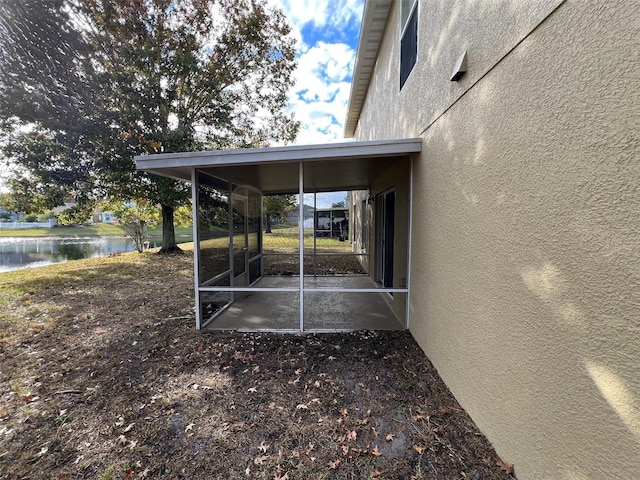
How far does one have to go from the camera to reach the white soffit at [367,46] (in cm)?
571

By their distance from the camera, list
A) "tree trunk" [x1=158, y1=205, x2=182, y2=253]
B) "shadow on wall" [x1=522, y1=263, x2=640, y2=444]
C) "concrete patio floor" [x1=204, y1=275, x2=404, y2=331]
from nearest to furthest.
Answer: "shadow on wall" [x1=522, y1=263, x2=640, y2=444]
"concrete patio floor" [x1=204, y1=275, x2=404, y2=331]
"tree trunk" [x1=158, y1=205, x2=182, y2=253]

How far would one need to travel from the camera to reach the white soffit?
571cm

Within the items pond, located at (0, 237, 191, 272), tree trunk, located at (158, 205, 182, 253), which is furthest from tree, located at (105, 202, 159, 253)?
tree trunk, located at (158, 205, 182, 253)

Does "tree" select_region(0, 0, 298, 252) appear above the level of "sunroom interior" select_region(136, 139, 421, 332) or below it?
above

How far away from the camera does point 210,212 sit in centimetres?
517

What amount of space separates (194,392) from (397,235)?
153 inches

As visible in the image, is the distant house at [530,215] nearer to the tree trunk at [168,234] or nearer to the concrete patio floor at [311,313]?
the concrete patio floor at [311,313]

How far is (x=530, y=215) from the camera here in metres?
1.79

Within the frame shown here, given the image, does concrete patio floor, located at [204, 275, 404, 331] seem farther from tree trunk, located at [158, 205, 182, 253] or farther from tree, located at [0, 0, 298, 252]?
tree trunk, located at [158, 205, 182, 253]

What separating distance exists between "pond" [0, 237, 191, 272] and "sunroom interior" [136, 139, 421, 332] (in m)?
10.5

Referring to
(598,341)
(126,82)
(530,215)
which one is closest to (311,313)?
(530,215)

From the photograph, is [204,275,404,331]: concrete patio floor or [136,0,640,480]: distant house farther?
[204,275,404,331]: concrete patio floor

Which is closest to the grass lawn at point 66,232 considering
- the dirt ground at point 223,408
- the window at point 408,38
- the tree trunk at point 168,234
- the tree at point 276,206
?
the tree trunk at point 168,234

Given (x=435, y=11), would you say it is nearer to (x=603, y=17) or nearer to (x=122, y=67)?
(x=603, y=17)
